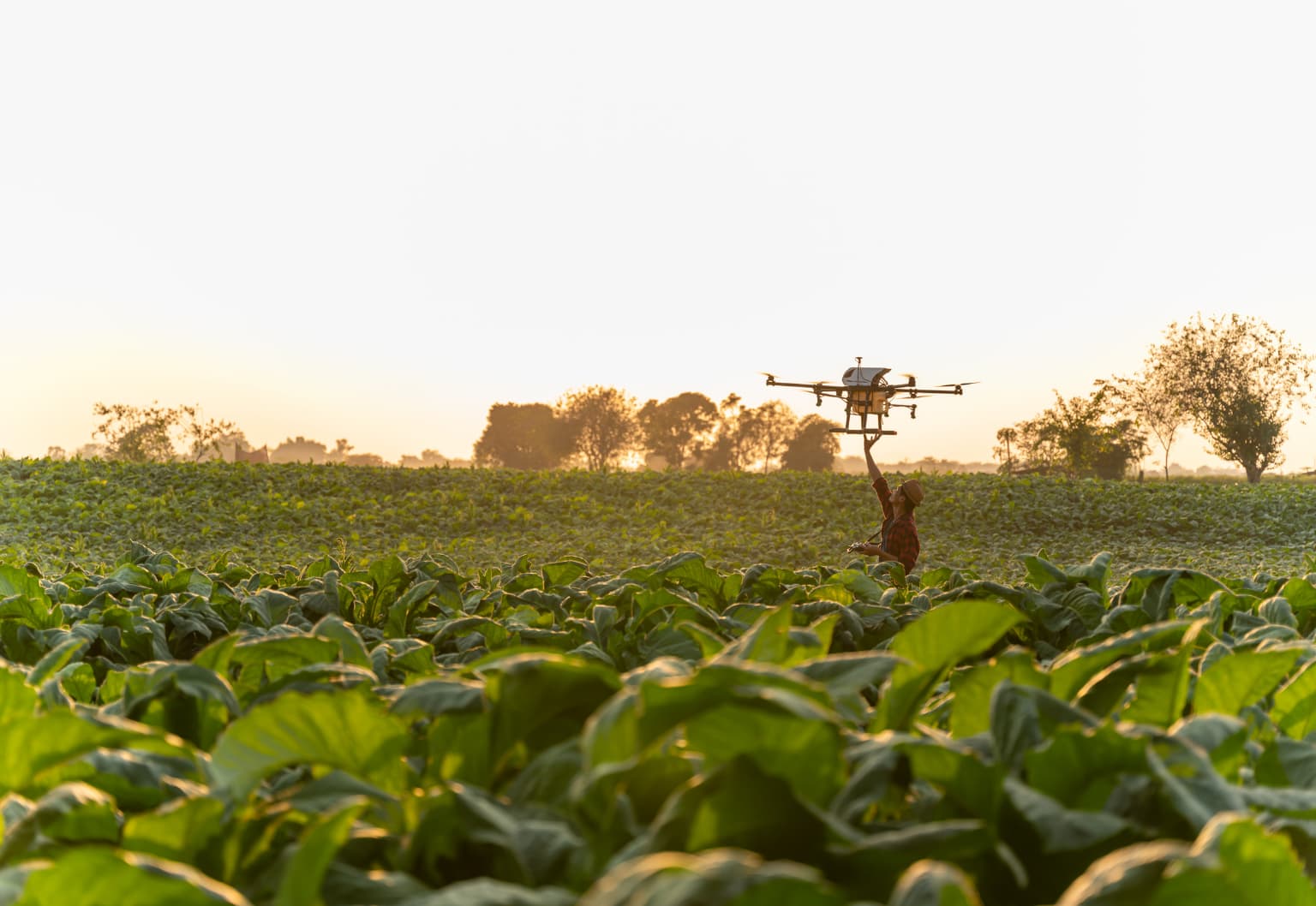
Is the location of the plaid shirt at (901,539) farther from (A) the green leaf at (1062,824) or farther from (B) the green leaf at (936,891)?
(B) the green leaf at (936,891)

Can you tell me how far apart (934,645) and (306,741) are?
71 centimetres

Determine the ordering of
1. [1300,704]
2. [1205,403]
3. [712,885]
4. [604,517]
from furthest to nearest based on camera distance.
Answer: [1205,403] < [604,517] < [1300,704] < [712,885]

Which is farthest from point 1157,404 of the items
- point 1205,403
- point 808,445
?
point 808,445

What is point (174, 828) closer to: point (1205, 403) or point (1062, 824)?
point (1062, 824)

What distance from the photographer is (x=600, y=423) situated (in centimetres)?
7800

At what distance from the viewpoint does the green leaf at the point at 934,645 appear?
3.67ft

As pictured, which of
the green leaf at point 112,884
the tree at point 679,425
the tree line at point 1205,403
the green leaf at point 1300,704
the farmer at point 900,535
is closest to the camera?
the green leaf at point 112,884

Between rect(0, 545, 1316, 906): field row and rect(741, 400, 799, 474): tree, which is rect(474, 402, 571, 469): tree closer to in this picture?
rect(741, 400, 799, 474): tree

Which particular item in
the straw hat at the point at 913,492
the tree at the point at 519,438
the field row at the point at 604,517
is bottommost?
the field row at the point at 604,517

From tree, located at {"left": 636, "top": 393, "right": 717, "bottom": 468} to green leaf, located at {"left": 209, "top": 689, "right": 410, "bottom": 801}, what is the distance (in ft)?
262

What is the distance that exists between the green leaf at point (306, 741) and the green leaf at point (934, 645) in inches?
23.1

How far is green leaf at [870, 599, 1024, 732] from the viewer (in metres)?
1.12

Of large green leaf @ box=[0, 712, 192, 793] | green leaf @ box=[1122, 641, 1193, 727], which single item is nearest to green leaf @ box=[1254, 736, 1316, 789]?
green leaf @ box=[1122, 641, 1193, 727]

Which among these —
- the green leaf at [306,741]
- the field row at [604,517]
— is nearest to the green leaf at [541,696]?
the green leaf at [306,741]
